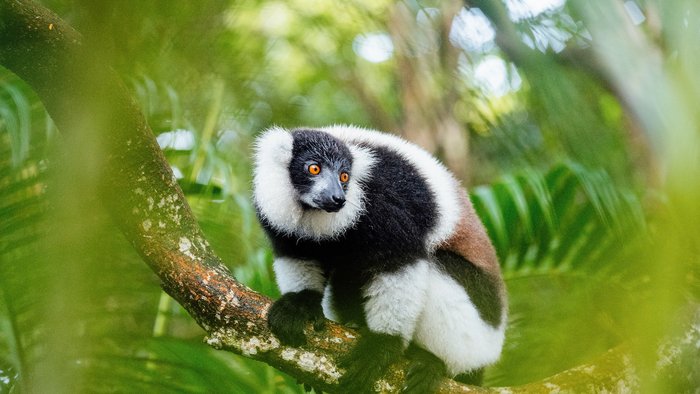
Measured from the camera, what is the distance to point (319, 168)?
12.5 feet

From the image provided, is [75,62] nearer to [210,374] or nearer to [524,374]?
[210,374]

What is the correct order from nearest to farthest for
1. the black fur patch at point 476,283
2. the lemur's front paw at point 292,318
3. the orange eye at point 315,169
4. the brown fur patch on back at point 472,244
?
the lemur's front paw at point 292,318 < the orange eye at point 315,169 < the black fur patch at point 476,283 < the brown fur patch on back at point 472,244

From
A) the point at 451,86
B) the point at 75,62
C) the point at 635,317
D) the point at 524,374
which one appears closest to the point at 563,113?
the point at 635,317

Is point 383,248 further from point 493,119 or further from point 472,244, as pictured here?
point 493,119

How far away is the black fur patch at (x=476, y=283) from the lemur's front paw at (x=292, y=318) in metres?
0.92

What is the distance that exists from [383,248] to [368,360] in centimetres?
68

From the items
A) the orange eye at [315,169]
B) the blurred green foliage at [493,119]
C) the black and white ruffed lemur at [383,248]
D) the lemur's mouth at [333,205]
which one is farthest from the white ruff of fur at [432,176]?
the blurred green foliage at [493,119]

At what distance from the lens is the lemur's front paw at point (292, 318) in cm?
308

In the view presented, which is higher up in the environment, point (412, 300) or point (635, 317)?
point (635, 317)

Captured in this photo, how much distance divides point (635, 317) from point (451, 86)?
465mm

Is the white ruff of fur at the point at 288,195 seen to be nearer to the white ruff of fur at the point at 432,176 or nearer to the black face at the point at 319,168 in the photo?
the black face at the point at 319,168

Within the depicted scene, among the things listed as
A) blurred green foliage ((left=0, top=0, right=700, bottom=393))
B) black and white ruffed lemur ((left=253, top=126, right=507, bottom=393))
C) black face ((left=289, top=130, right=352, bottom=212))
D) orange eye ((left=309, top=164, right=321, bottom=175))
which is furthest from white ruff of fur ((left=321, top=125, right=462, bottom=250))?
blurred green foliage ((left=0, top=0, right=700, bottom=393))

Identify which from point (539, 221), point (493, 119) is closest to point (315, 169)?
point (539, 221)

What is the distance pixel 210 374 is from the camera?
3246 millimetres
